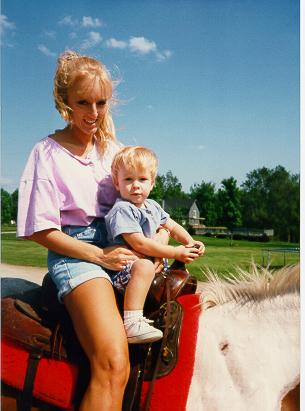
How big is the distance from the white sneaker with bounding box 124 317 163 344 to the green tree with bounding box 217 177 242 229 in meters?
26.8

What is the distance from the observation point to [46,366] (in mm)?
1772

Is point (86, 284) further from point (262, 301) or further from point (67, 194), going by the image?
point (262, 301)

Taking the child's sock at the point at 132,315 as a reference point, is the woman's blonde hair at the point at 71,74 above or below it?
above

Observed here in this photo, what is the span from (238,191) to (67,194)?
33021 millimetres

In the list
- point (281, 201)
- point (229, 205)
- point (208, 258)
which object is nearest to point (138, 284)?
point (281, 201)

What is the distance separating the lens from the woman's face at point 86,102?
6.63 ft

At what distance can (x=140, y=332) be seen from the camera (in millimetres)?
1676

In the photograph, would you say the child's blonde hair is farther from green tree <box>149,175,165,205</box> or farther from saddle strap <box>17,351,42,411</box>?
green tree <box>149,175,165,205</box>

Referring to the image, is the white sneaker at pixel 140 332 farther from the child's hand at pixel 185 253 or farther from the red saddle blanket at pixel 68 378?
the child's hand at pixel 185 253

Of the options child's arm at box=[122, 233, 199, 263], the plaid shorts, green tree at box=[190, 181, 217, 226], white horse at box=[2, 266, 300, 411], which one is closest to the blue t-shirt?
child's arm at box=[122, 233, 199, 263]

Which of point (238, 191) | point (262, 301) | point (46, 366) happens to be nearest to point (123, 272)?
point (46, 366)

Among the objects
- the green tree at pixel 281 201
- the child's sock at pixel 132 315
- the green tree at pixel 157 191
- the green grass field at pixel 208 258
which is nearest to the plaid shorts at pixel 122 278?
the child's sock at pixel 132 315

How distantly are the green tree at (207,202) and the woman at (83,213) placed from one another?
30.8 metres

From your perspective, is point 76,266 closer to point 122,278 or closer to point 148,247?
point 122,278
